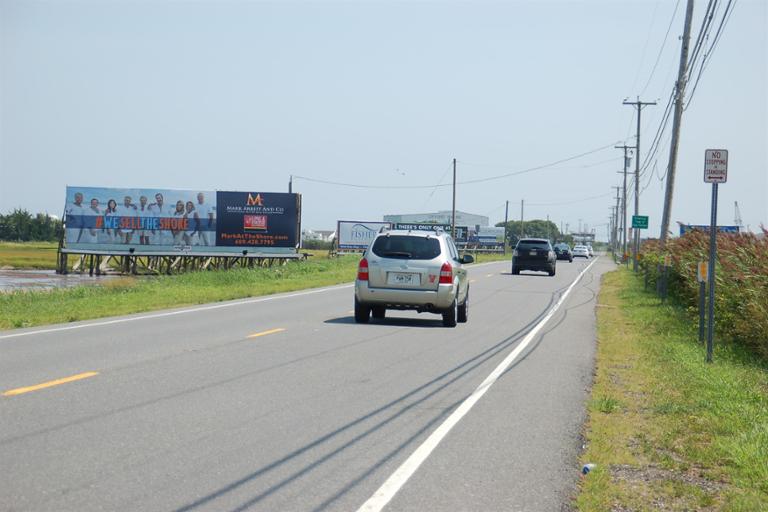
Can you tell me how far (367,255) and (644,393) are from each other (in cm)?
841

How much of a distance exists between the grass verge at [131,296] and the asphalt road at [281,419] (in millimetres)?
3271

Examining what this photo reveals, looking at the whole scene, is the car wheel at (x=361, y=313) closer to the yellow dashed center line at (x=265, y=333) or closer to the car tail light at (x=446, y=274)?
the car tail light at (x=446, y=274)

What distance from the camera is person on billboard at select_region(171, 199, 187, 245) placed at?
203ft

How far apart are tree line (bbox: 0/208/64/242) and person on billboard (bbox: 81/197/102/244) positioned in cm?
9297

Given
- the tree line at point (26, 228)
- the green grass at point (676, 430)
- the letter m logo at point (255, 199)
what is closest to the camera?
the green grass at point (676, 430)

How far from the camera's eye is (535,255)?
152 ft

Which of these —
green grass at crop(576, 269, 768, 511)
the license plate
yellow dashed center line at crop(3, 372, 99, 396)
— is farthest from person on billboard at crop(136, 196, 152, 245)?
yellow dashed center line at crop(3, 372, 99, 396)

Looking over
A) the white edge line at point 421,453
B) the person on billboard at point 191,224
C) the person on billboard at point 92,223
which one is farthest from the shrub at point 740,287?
the person on billboard at point 92,223

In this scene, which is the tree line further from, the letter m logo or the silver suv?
the silver suv

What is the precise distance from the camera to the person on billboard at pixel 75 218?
200 ft

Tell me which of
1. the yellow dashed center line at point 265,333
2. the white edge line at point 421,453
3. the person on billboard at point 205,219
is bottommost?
the white edge line at point 421,453

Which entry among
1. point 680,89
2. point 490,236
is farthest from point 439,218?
point 680,89

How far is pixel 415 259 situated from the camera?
1838 centimetres

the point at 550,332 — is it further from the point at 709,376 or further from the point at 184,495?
the point at 184,495
